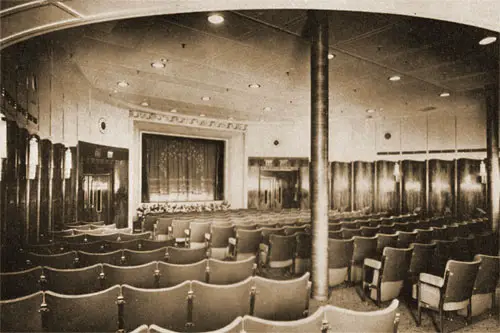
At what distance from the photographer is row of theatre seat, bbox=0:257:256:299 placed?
11.6ft

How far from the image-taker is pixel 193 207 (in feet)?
52.7

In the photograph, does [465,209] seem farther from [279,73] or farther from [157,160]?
[157,160]

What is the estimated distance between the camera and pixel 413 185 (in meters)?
13.5

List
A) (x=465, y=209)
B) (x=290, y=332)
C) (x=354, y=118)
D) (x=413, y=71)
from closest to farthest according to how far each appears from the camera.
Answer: (x=290, y=332) → (x=413, y=71) → (x=465, y=209) → (x=354, y=118)

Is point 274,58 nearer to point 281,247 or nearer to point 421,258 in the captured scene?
point 281,247

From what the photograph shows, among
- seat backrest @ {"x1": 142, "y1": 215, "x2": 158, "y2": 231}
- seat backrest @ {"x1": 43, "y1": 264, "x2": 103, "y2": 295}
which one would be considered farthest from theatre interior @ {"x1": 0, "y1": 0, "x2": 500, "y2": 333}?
seat backrest @ {"x1": 142, "y1": 215, "x2": 158, "y2": 231}

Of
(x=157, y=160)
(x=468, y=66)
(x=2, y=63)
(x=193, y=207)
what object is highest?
(x=468, y=66)

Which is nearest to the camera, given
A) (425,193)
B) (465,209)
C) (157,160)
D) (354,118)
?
(465,209)

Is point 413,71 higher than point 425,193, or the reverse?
point 413,71

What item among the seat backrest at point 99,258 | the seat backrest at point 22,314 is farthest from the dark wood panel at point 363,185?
the seat backrest at point 22,314

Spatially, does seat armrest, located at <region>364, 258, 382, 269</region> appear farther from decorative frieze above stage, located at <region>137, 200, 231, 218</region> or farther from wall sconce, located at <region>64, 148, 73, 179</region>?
decorative frieze above stage, located at <region>137, 200, 231, 218</region>

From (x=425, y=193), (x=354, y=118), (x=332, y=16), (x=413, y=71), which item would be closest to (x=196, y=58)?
(x=332, y=16)

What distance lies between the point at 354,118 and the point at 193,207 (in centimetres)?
840

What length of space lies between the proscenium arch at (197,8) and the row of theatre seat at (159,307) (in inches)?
114
